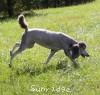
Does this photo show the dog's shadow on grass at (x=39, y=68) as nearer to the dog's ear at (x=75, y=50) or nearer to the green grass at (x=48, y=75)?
the green grass at (x=48, y=75)

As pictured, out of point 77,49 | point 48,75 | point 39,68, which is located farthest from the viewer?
point 39,68

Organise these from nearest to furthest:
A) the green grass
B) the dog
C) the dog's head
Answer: the green grass
the dog's head
the dog

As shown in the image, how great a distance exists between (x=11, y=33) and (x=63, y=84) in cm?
993

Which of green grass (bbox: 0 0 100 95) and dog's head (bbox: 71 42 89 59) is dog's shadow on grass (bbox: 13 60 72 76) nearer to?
green grass (bbox: 0 0 100 95)

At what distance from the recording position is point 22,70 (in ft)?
31.4

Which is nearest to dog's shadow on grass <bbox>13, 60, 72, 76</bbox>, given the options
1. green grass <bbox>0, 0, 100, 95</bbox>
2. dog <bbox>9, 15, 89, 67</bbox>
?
green grass <bbox>0, 0, 100, 95</bbox>

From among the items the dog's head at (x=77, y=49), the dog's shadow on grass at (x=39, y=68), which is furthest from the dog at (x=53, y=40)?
the dog's shadow on grass at (x=39, y=68)

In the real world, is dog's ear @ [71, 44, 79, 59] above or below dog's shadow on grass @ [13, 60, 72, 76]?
above

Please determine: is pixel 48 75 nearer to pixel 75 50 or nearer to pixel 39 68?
pixel 39 68

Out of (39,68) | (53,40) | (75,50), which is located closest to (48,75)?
(39,68)

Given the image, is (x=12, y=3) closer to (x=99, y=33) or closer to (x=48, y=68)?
(x=99, y=33)

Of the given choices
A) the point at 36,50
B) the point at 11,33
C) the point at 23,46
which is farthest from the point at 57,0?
the point at 23,46

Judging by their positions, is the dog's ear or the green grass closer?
the green grass

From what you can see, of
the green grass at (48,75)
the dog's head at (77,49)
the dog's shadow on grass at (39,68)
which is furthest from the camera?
the dog's head at (77,49)
